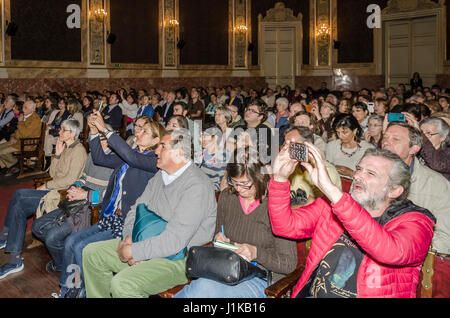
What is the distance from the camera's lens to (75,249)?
3.29 m

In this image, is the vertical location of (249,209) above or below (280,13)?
below

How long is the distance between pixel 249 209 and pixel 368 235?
41.7 inches

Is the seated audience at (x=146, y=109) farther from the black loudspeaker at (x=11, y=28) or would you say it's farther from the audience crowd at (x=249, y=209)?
the audience crowd at (x=249, y=209)

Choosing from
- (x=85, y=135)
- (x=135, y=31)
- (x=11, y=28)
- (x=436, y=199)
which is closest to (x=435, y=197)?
(x=436, y=199)

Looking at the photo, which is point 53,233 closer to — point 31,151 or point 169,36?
point 31,151

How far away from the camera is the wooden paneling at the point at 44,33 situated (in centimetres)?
1122

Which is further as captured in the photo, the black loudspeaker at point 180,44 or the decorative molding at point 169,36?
the black loudspeaker at point 180,44

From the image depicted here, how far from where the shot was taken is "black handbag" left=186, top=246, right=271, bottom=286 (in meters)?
2.33

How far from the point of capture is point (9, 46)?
1103 cm

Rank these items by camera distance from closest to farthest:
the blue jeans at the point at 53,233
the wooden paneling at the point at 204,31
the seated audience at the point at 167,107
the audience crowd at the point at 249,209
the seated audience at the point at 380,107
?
the audience crowd at the point at 249,209, the blue jeans at the point at 53,233, the seated audience at the point at 380,107, the seated audience at the point at 167,107, the wooden paneling at the point at 204,31

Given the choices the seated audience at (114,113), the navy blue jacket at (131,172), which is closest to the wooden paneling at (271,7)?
the seated audience at (114,113)

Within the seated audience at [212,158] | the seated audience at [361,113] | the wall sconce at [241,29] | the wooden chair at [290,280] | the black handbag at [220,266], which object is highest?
the wall sconce at [241,29]

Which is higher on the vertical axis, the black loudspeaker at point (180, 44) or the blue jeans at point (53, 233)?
the black loudspeaker at point (180, 44)

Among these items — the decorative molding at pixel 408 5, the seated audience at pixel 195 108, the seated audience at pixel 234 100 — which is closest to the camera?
the seated audience at pixel 195 108
